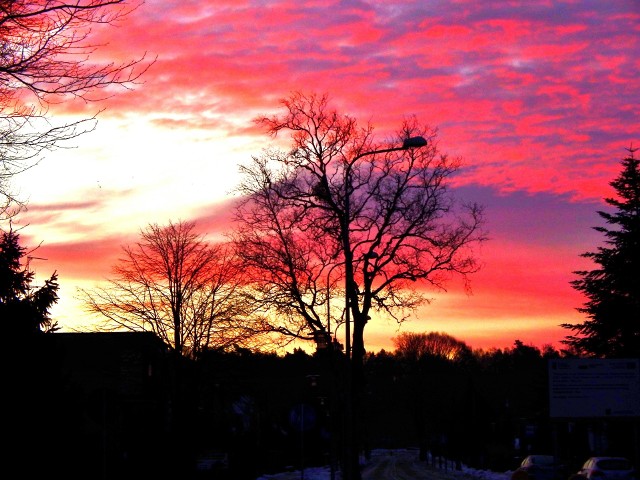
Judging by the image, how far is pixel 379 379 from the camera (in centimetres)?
16025

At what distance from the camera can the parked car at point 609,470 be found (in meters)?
34.6

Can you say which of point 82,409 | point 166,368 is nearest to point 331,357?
point 166,368

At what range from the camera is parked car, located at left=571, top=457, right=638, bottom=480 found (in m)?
34.6

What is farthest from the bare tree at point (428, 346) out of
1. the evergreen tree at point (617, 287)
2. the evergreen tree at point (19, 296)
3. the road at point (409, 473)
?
the evergreen tree at point (19, 296)

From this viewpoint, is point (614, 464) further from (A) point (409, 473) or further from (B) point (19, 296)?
(A) point (409, 473)

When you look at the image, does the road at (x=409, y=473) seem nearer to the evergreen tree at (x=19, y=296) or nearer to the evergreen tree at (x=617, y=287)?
the evergreen tree at (x=617, y=287)

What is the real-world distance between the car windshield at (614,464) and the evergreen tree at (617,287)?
20076 millimetres

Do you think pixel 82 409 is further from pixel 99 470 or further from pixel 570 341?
pixel 570 341

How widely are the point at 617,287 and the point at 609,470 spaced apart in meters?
23.8

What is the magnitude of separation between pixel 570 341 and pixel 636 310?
466 centimetres

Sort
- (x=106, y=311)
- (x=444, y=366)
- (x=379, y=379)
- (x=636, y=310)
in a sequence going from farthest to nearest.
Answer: (x=379, y=379) → (x=444, y=366) → (x=636, y=310) → (x=106, y=311)

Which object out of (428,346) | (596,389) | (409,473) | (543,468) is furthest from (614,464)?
(428,346)

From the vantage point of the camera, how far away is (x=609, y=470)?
115 feet

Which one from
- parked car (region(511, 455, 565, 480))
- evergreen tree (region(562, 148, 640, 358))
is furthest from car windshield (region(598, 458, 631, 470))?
evergreen tree (region(562, 148, 640, 358))
